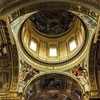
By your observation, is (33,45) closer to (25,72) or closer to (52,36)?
(52,36)

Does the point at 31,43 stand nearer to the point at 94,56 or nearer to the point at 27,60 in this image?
the point at 27,60

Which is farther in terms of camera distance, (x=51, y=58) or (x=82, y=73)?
(x=51, y=58)

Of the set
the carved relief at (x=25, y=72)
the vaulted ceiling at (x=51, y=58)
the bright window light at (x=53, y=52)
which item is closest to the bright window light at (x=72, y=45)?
the vaulted ceiling at (x=51, y=58)

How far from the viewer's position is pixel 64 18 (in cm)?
2105

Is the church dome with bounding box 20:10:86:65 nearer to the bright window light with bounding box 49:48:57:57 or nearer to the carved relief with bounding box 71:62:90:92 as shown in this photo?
the bright window light with bounding box 49:48:57:57

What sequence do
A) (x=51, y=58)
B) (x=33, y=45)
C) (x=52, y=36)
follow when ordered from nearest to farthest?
(x=51, y=58) → (x=33, y=45) → (x=52, y=36)

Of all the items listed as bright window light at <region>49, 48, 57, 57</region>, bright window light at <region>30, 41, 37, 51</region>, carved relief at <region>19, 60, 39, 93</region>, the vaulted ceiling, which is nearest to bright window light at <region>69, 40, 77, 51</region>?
the vaulted ceiling

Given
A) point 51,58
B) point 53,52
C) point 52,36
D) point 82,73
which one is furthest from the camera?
point 52,36

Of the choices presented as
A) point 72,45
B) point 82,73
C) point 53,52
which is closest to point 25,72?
point 53,52

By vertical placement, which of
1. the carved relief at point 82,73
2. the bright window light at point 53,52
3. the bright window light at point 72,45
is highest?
the bright window light at point 72,45

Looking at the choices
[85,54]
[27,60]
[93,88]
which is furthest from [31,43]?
[93,88]

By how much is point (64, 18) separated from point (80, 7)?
31.0 ft

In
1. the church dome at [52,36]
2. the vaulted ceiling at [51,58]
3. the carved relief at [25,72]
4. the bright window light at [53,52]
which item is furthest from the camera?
the bright window light at [53,52]

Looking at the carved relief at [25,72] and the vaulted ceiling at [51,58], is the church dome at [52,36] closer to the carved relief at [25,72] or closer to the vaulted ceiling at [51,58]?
the vaulted ceiling at [51,58]
